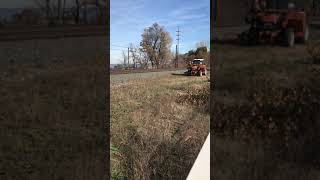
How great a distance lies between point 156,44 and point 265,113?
1089 mm

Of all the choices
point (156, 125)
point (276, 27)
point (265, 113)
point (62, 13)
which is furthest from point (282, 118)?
point (62, 13)

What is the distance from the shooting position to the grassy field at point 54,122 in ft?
7.29

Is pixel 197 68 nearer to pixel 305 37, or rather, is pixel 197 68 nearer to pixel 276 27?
pixel 276 27

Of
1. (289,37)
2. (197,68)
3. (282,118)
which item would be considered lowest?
(282,118)

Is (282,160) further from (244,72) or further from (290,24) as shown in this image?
(290,24)

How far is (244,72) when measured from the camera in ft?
11.0

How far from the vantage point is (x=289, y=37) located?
10.4ft

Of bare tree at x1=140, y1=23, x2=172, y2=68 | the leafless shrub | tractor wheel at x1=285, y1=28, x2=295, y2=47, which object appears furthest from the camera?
bare tree at x1=140, y1=23, x2=172, y2=68

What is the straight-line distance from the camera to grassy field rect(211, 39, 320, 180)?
3.10 m

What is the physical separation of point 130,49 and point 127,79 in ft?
0.88

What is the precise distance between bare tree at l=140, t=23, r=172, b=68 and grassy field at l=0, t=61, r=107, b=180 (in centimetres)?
93

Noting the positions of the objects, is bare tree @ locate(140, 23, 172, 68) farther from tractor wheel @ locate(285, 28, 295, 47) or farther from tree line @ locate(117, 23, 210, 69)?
tractor wheel @ locate(285, 28, 295, 47)

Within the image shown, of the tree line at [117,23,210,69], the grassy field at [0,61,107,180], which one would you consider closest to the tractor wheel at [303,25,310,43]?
the tree line at [117,23,210,69]

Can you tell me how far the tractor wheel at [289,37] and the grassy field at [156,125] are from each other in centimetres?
123
